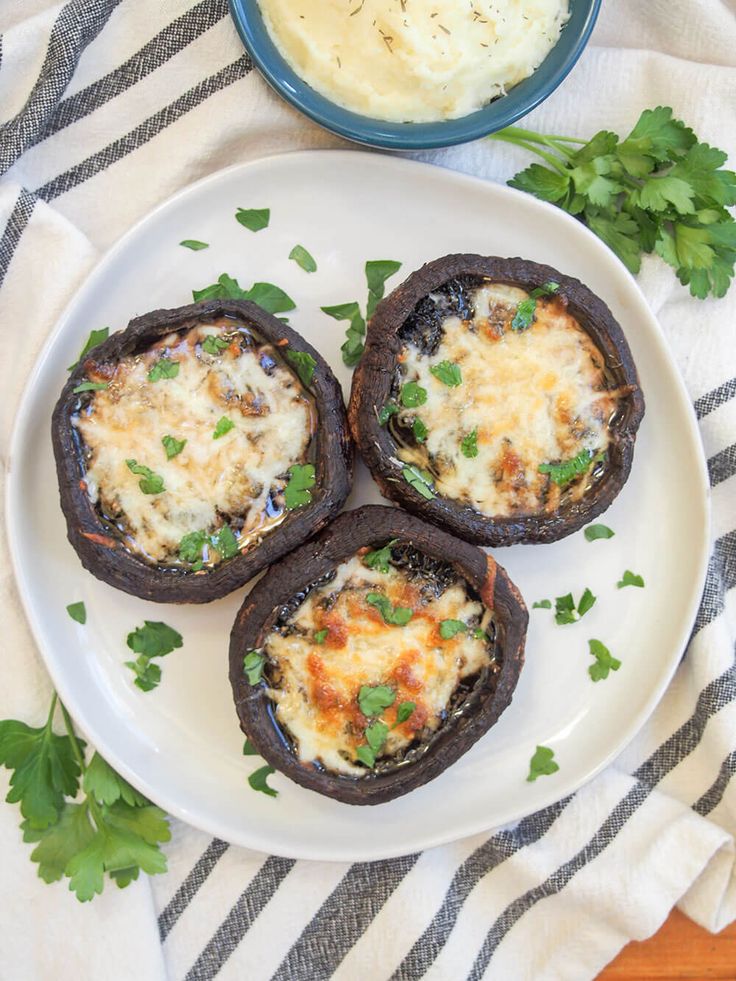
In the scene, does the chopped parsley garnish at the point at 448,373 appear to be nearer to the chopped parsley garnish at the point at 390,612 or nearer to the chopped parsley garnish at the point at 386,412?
the chopped parsley garnish at the point at 386,412

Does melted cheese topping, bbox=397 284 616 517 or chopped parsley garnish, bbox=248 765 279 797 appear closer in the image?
melted cheese topping, bbox=397 284 616 517

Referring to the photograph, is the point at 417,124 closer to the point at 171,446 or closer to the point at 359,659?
the point at 171,446

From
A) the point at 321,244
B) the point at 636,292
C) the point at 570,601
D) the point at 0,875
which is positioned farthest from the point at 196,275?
the point at 0,875

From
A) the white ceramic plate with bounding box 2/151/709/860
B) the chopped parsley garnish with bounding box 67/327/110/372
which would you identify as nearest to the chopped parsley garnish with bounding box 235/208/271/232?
the white ceramic plate with bounding box 2/151/709/860

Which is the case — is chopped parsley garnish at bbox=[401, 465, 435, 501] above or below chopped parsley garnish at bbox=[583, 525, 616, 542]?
above

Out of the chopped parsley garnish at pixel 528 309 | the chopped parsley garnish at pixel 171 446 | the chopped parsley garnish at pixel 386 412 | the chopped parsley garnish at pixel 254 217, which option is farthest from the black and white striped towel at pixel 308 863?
the chopped parsley garnish at pixel 386 412

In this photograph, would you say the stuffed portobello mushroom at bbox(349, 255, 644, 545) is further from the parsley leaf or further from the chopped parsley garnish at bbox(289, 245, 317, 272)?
the parsley leaf

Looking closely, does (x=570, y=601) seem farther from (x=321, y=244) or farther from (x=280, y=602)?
(x=321, y=244)
